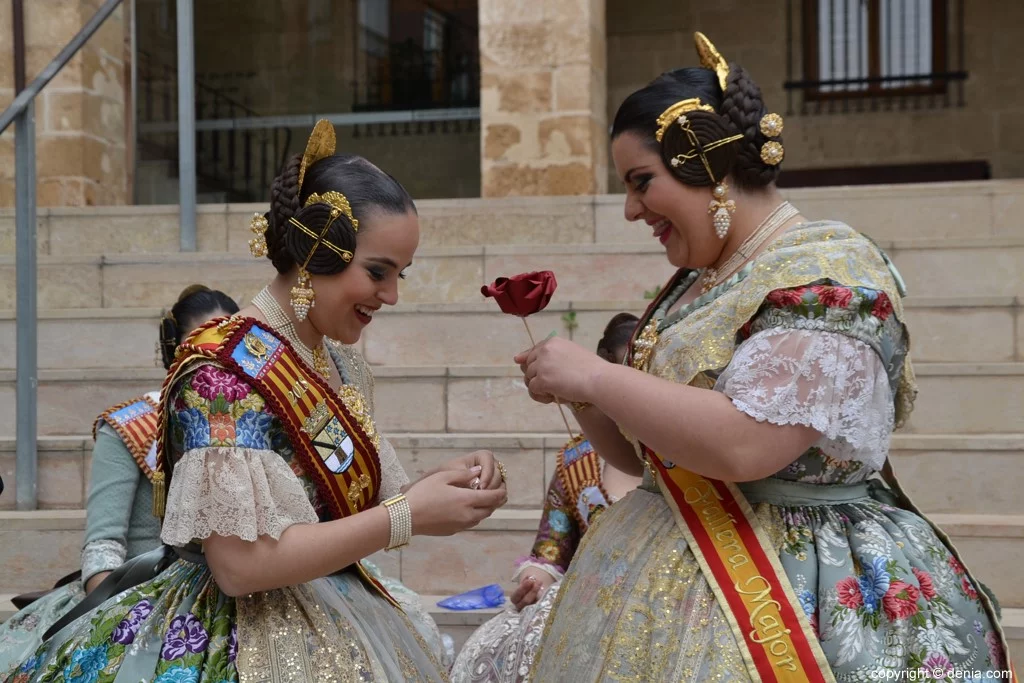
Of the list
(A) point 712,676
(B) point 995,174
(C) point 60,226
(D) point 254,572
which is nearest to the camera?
(A) point 712,676

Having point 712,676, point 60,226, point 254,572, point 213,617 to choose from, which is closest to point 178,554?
point 213,617

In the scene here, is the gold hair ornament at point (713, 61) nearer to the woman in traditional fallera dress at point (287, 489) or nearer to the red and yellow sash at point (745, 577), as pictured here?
the red and yellow sash at point (745, 577)

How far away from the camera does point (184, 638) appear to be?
221cm

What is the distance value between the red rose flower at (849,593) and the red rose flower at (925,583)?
105 mm

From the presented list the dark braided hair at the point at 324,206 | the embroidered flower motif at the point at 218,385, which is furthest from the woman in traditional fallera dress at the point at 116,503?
the embroidered flower motif at the point at 218,385

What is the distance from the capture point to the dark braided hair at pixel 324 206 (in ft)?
7.44

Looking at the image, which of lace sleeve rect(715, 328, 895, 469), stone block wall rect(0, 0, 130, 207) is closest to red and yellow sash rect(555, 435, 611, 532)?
lace sleeve rect(715, 328, 895, 469)

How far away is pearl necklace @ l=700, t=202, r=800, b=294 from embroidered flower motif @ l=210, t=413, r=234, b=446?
845mm

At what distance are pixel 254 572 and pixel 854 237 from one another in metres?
1.13

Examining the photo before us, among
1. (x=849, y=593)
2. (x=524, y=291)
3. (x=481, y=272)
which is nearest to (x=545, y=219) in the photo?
(x=481, y=272)

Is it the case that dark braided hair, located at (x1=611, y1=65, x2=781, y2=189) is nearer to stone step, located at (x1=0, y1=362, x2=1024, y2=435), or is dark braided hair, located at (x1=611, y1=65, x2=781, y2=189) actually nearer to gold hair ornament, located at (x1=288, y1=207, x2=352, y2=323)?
gold hair ornament, located at (x1=288, y1=207, x2=352, y2=323)

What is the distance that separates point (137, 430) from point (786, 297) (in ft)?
7.33

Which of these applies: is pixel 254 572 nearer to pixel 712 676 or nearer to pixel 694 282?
pixel 712 676

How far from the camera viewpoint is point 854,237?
1.98 m
